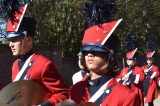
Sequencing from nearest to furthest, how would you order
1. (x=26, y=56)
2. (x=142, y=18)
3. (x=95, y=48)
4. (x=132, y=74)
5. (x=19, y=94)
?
(x=95, y=48) < (x=19, y=94) < (x=26, y=56) < (x=132, y=74) < (x=142, y=18)

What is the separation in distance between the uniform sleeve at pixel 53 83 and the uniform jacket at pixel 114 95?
1.91 ft

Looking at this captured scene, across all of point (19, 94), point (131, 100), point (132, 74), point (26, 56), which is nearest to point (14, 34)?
point (26, 56)

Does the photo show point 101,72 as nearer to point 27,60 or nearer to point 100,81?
point 100,81

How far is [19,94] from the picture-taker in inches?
171

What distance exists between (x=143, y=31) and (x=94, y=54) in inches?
916

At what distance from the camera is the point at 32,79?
486cm

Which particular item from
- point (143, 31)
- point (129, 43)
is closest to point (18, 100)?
point (129, 43)

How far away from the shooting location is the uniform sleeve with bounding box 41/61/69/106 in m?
4.82

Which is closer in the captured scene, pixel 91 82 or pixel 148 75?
pixel 91 82

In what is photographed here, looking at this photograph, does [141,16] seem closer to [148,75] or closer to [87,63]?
[148,75]

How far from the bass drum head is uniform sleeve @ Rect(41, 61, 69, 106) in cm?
33

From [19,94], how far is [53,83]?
60 centimetres

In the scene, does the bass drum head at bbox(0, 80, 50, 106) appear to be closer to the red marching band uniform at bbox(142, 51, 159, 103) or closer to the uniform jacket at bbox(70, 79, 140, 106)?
the uniform jacket at bbox(70, 79, 140, 106)

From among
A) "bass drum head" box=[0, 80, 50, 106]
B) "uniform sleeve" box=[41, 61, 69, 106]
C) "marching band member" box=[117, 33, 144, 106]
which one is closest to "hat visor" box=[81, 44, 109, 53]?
"bass drum head" box=[0, 80, 50, 106]
